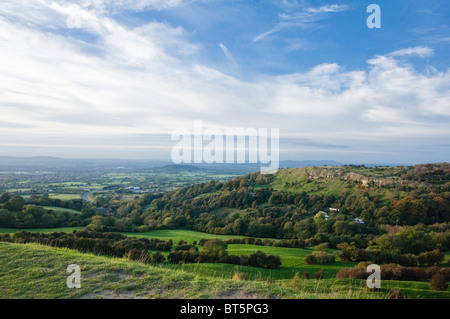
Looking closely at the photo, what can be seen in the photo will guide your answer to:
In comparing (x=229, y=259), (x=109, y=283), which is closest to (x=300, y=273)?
(x=229, y=259)

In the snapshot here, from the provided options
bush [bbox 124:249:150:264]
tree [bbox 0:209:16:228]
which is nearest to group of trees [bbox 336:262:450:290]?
bush [bbox 124:249:150:264]

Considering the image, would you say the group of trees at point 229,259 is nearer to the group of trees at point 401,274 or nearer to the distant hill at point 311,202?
the group of trees at point 401,274

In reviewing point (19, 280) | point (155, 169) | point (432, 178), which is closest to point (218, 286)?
point (19, 280)

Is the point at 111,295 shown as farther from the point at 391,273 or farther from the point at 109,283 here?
the point at 391,273

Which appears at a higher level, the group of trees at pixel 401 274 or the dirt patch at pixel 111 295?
the dirt patch at pixel 111 295

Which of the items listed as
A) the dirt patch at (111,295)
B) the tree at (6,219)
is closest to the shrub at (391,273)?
the dirt patch at (111,295)

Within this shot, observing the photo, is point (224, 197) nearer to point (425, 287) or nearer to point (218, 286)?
point (425, 287)

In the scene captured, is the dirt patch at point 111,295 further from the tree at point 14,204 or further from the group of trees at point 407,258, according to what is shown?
the tree at point 14,204

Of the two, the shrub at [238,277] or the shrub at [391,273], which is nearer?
the shrub at [238,277]

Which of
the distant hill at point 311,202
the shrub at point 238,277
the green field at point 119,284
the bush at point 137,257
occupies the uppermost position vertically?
the green field at point 119,284

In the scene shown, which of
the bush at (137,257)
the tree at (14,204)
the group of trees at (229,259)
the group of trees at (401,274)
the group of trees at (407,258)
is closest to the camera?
the bush at (137,257)

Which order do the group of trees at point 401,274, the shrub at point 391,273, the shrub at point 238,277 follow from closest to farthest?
the shrub at point 238,277 < the group of trees at point 401,274 < the shrub at point 391,273
